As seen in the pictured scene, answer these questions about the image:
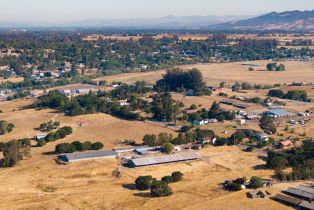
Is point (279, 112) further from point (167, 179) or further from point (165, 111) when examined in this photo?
point (167, 179)

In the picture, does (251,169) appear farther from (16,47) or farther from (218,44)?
(218,44)

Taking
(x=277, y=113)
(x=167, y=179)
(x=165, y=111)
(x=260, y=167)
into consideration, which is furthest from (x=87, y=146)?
(x=277, y=113)

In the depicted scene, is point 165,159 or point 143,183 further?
point 165,159

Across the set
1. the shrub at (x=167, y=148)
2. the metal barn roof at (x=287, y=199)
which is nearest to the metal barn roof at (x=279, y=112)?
the shrub at (x=167, y=148)

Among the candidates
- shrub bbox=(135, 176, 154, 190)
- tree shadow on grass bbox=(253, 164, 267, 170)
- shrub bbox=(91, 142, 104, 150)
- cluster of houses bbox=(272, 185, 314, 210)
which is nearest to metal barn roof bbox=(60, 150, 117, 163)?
shrub bbox=(91, 142, 104, 150)

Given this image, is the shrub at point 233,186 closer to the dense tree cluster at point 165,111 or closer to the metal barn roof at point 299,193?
the metal barn roof at point 299,193

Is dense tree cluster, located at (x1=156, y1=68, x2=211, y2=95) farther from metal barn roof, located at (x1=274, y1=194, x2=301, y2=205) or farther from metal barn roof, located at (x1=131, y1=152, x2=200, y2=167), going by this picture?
metal barn roof, located at (x1=274, y1=194, x2=301, y2=205)
